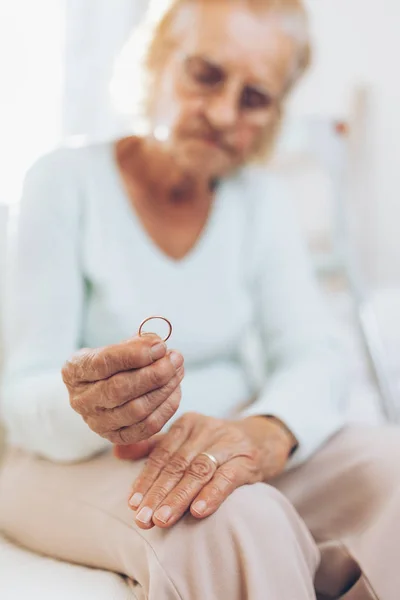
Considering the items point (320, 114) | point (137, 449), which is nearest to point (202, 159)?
point (137, 449)

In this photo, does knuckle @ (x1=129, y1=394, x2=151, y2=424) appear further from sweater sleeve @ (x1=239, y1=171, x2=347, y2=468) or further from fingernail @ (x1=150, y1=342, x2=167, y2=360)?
sweater sleeve @ (x1=239, y1=171, x2=347, y2=468)

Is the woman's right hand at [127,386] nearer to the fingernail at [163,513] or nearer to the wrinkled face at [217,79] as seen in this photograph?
the fingernail at [163,513]

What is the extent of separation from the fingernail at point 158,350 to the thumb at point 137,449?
172mm

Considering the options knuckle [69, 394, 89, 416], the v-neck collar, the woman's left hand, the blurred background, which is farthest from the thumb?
the blurred background

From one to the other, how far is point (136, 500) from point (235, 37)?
0.62m

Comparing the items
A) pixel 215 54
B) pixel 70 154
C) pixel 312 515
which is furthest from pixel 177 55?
pixel 312 515

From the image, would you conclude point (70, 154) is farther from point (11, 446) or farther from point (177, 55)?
point (11, 446)

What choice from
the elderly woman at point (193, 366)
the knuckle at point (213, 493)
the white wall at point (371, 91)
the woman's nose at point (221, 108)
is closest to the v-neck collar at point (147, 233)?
the elderly woman at point (193, 366)

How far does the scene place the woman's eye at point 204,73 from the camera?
0.85m

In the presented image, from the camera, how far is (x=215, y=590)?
1.69ft

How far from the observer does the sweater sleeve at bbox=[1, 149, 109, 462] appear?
668 millimetres

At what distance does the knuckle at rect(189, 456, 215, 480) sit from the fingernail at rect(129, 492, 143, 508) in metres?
0.05

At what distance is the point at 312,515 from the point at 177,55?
0.64 metres

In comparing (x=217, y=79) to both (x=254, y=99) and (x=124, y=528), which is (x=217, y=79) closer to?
(x=254, y=99)
